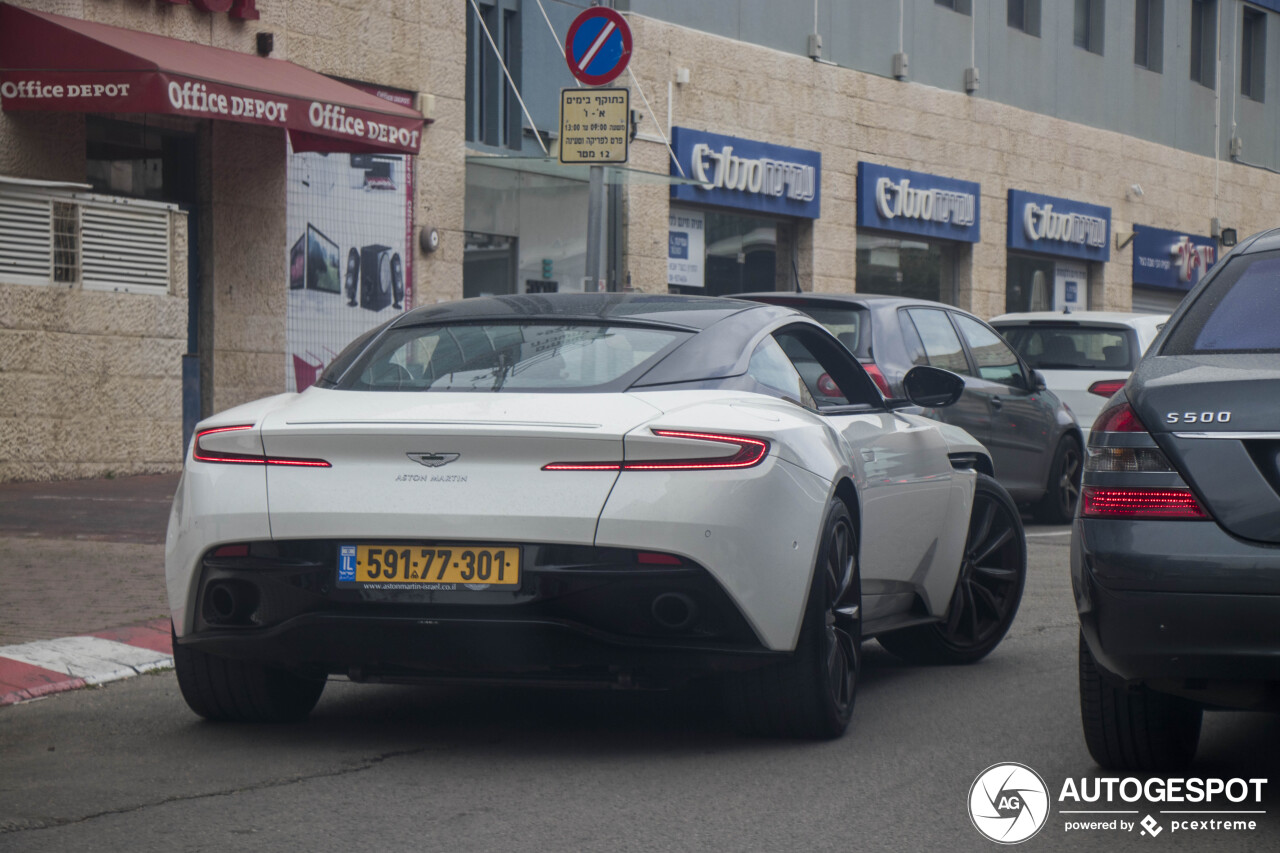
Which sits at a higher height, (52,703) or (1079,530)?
(1079,530)

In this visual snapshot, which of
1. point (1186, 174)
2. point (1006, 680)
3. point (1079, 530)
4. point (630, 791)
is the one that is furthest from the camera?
point (1186, 174)

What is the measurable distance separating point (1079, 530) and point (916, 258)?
69.4 feet

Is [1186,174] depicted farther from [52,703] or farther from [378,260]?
[52,703]

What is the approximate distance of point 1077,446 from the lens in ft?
43.7

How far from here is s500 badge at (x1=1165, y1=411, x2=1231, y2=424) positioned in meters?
4.15

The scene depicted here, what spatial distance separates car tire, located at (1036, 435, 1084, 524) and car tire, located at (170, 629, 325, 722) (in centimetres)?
834

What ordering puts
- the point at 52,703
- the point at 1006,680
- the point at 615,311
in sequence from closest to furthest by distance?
the point at 615,311
the point at 52,703
the point at 1006,680

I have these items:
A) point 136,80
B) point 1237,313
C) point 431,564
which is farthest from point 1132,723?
point 136,80

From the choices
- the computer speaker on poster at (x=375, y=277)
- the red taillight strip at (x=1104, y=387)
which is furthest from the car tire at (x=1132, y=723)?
the computer speaker on poster at (x=375, y=277)

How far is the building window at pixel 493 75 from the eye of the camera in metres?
18.0

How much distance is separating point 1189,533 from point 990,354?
8.00 m

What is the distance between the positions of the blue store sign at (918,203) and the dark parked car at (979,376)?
34.1 ft

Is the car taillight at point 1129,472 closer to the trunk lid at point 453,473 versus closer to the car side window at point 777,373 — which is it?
the trunk lid at point 453,473

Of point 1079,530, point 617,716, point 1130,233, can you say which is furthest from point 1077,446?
point 1130,233
